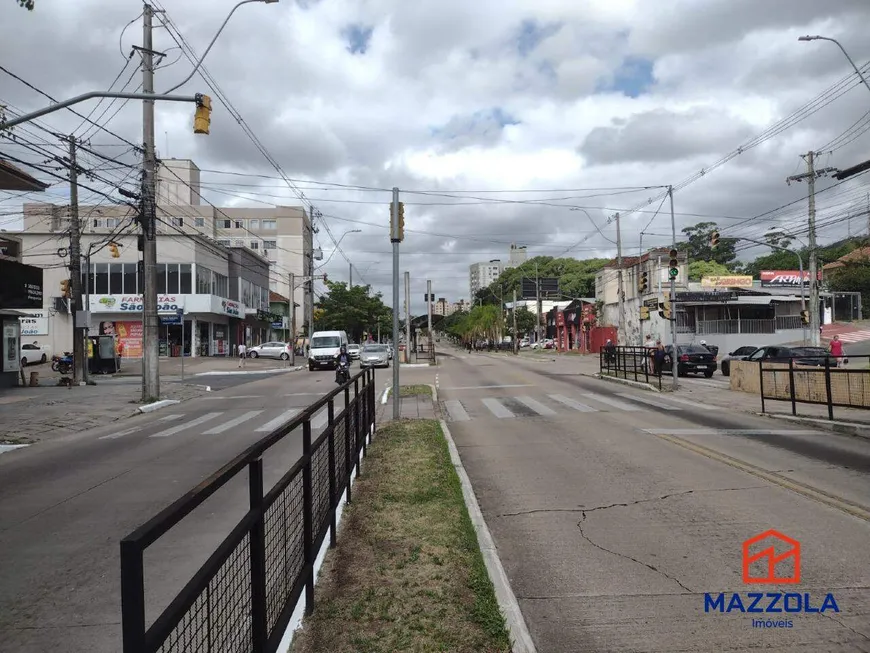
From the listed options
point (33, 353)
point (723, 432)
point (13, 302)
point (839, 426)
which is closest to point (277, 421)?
point (723, 432)

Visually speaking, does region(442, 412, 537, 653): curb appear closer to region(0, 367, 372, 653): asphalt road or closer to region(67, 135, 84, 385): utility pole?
region(0, 367, 372, 653): asphalt road

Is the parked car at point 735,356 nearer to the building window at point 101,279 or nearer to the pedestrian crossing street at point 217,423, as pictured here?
the pedestrian crossing street at point 217,423

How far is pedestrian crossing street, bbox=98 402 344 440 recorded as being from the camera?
47.2 feet

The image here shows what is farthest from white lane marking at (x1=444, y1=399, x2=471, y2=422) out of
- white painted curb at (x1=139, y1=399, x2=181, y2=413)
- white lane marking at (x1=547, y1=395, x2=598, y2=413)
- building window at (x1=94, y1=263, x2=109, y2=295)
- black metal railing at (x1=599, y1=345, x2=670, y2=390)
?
building window at (x1=94, y1=263, x2=109, y2=295)

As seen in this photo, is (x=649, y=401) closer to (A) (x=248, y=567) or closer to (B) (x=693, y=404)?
(B) (x=693, y=404)

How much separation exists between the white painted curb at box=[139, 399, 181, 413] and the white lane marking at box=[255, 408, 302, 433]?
434cm

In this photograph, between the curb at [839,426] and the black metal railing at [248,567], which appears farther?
the curb at [839,426]

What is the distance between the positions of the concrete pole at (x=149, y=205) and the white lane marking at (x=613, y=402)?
13.2 meters

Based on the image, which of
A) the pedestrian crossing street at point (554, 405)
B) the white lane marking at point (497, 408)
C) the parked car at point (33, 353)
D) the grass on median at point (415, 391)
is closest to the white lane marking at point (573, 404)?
the pedestrian crossing street at point (554, 405)

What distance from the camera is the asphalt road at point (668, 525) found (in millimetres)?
4355

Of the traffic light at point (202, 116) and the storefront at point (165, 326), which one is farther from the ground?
the traffic light at point (202, 116)

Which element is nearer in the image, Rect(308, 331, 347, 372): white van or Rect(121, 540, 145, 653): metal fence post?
Rect(121, 540, 145, 653): metal fence post

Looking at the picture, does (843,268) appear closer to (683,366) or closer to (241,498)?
(683,366)

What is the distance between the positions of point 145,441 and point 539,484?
27.9ft
